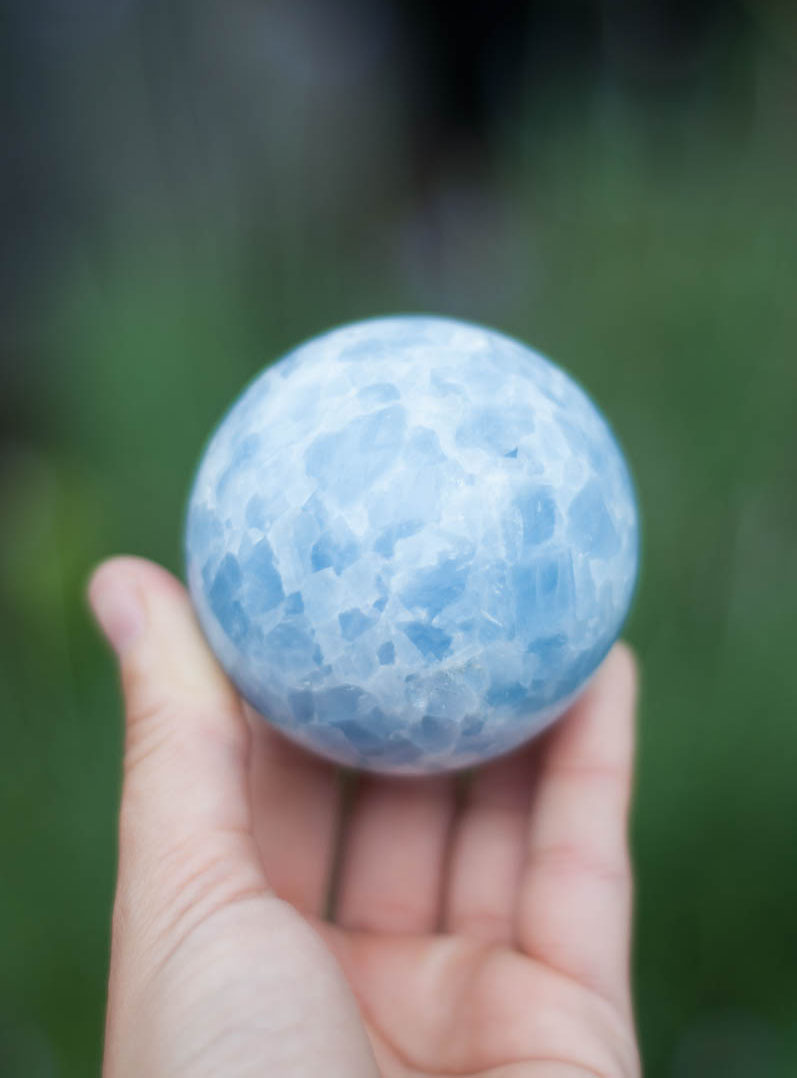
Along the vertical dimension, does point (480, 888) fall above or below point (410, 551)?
below

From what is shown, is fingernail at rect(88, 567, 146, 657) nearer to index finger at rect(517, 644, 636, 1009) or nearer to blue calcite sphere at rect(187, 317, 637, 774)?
blue calcite sphere at rect(187, 317, 637, 774)

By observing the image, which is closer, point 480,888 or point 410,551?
point 410,551

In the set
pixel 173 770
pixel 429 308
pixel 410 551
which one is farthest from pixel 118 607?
pixel 429 308

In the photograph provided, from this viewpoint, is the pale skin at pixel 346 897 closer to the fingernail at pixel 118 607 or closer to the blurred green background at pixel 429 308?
the fingernail at pixel 118 607

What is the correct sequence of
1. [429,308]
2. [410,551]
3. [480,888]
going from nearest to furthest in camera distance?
1. [410,551]
2. [480,888]
3. [429,308]

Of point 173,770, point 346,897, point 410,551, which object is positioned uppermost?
point 410,551

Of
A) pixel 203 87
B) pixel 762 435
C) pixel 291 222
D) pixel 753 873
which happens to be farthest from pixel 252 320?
pixel 753 873

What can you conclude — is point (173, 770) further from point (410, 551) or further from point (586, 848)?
point (586, 848)
